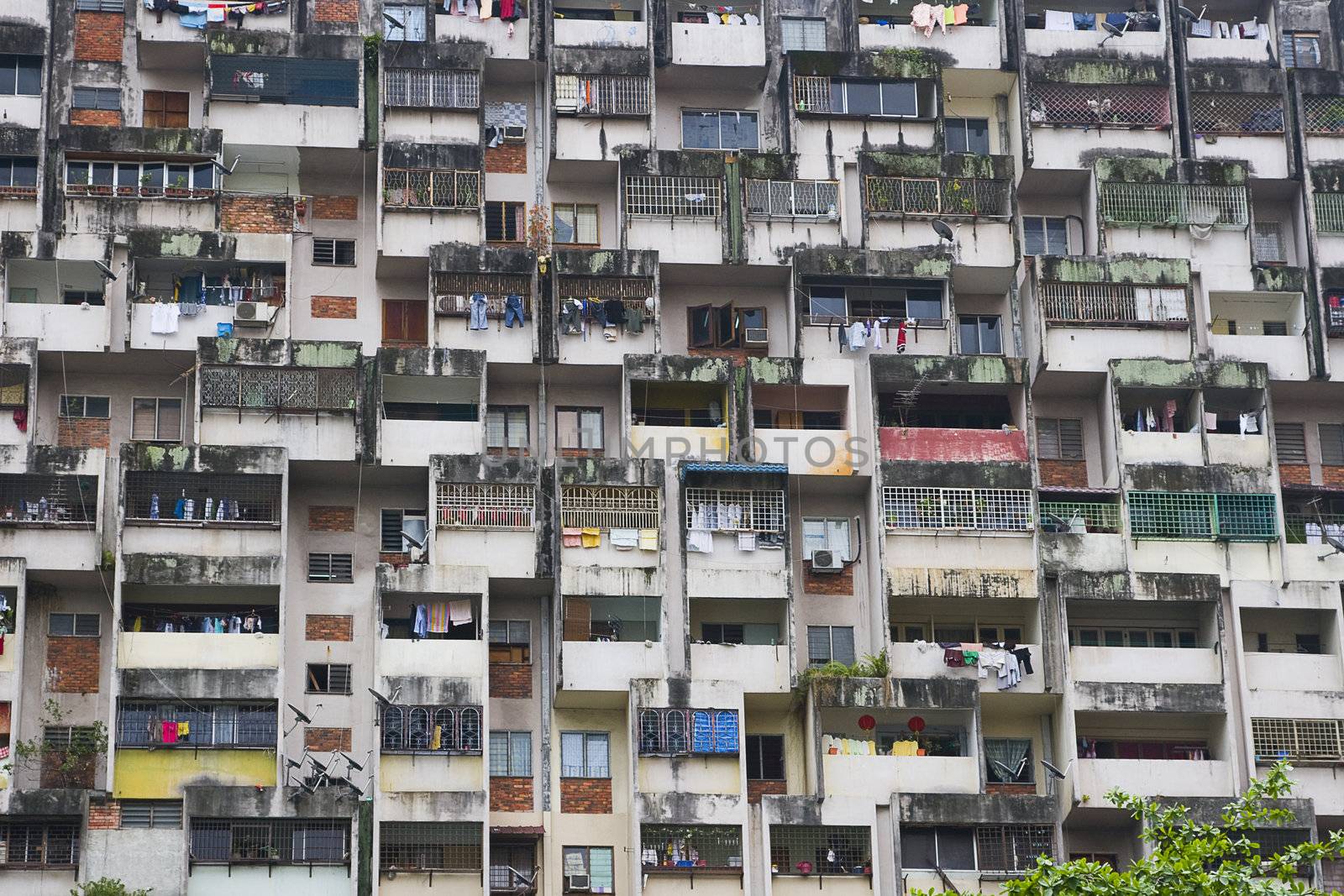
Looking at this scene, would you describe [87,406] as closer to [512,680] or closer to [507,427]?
[507,427]

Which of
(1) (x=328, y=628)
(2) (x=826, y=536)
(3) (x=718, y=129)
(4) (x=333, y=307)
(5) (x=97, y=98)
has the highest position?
(5) (x=97, y=98)

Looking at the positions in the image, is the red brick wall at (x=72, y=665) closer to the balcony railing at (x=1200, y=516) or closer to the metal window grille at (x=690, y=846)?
the metal window grille at (x=690, y=846)

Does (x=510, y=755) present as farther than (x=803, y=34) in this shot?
No

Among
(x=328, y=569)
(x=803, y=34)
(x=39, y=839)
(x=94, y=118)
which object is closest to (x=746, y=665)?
(x=328, y=569)

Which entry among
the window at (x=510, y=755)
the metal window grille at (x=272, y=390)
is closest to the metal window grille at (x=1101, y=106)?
the metal window grille at (x=272, y=390)

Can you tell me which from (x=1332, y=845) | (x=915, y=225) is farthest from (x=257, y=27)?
(x=1332, y=845)

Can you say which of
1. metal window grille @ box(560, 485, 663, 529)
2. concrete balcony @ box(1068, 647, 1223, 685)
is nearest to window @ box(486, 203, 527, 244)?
metal window grille @ box(560, 485, 663, 529)
